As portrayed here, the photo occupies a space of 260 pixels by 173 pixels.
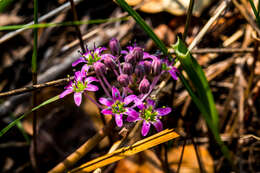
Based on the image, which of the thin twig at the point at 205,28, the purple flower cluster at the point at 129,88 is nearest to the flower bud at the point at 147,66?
the purple flower cluster at the point at 129,88

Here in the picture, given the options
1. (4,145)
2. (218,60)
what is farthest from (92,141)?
(218,60)

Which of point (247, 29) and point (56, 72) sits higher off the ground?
point (56, 72)

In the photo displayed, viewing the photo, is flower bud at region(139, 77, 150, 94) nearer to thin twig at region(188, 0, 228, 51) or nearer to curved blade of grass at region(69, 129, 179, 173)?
curved blade of grass at region(69, 129, 179, 173)

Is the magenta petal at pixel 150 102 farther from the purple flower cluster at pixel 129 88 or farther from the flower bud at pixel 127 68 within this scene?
the flower bud at pixel 127 68

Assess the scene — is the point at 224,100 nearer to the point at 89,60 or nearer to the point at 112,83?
the point at 112,83

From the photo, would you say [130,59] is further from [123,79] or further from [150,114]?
[150,114]

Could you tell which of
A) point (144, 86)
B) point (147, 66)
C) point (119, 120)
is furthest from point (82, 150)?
point (147, 66)

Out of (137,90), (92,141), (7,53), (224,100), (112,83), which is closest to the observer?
(92,141)
